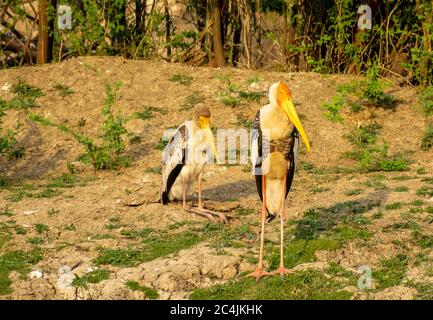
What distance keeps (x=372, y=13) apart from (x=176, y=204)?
4027 millimetres

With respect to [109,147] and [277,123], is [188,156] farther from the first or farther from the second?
[277,123]

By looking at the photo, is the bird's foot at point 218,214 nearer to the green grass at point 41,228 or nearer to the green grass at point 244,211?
the green grass at point 244,211

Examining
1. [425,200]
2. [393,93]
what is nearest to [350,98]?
[393,93]

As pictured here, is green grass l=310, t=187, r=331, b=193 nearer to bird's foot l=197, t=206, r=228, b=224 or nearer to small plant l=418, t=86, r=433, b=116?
bird's foot l=197, t=206, r=228, b=224

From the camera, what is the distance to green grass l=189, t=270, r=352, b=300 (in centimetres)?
651

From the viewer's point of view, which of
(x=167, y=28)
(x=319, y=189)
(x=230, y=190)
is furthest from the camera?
(x=167, y=28)

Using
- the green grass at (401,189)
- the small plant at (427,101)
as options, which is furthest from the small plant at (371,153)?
the green grass at (401,189)

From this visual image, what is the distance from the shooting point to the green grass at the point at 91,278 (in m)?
6.75

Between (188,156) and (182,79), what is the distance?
10.2 ft

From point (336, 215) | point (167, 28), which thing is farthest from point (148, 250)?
point (167, 28)

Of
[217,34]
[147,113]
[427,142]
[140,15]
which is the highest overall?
[140,15]

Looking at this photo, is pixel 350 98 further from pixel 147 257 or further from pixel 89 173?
pixel 147 257

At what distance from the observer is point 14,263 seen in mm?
7148

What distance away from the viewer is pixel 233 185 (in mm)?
9359
